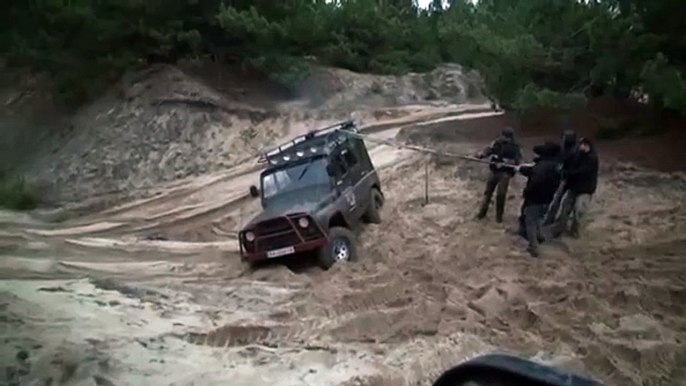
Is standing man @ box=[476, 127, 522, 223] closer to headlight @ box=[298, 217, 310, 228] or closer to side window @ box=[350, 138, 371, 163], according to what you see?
side window @ box=[350, 138, 371, 163]

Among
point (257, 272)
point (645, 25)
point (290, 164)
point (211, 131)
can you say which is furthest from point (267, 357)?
point (211, 131)

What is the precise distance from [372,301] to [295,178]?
280cm

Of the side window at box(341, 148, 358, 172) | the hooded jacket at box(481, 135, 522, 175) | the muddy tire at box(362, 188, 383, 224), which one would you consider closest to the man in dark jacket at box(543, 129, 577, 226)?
the hooded jacket at box(481, 135, 522, 175)

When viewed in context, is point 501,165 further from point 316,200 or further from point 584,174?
point 316,200

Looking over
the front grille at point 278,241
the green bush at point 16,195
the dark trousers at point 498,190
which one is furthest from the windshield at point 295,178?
the green bush at point 16,195

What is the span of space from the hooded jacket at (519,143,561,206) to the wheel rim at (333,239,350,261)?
2.05 metres

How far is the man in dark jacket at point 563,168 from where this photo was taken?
336 inches

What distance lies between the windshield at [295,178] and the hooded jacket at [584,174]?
9.15ft

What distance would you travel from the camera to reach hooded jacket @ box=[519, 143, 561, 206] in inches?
330

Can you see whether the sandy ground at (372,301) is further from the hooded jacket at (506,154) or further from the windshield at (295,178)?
the windshield at (295,178)

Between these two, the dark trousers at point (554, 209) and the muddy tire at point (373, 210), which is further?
the muddy tire at point (373, 210)

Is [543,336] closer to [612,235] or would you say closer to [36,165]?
[612,235]

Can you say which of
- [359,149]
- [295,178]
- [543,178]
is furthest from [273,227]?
[543,178]

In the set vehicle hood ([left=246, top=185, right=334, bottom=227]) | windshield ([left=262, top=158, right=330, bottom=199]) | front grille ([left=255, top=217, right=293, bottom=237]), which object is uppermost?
windshield ([left=262, top=158, right=330, bottom=199])
